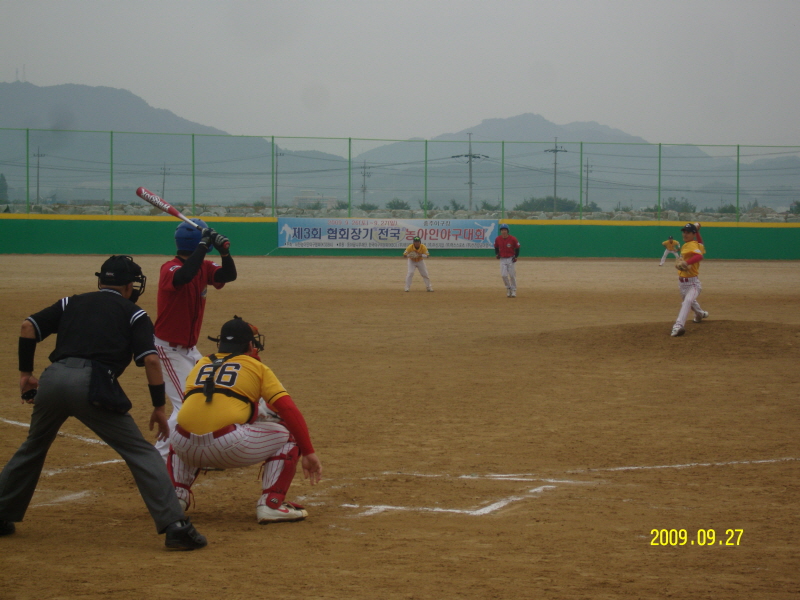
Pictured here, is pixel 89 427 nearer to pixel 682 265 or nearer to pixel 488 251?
pixel 682 265

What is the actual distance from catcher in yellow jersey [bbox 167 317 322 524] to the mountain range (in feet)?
131

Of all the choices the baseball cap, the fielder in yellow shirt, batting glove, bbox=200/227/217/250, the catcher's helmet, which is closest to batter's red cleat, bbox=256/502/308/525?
the baseball cap

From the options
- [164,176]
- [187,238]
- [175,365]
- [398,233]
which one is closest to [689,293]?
[187,238]

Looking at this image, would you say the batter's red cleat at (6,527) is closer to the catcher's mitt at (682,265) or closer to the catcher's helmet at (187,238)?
the catcher's helmet at (187,238)

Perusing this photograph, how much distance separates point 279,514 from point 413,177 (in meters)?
42.4

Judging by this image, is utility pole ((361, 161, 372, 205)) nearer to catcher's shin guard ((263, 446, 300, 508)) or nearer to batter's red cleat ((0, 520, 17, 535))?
catcher's shin guard ((263, 446, 300, 508))

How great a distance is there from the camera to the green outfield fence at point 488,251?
129 ft

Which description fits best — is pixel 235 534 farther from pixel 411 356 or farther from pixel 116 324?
pixel 411 356

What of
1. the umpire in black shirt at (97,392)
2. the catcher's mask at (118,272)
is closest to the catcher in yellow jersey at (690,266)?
the catcher's mask at (118,272)

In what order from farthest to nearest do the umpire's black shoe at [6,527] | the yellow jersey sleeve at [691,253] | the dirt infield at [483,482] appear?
1. the yellow jersey sleeve at [691,253]
2. the umpire's black shoe at [6,527]
3. the dirt infield at [483,482]

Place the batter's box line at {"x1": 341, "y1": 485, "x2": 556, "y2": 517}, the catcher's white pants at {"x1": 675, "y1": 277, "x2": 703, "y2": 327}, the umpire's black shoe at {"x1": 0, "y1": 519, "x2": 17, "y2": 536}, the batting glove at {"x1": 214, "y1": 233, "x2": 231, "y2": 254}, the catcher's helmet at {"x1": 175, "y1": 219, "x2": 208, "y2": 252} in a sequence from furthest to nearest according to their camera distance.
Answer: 1. the catcher's white pants at {"x1": 675, "y1": 277, "x2": 703, "y2": 327}
2. the catcher's helmet at {"x1": 175, "y1": 219, "x2": 208, "y2": 252}
3. the batting glove at {"x1": 214, "y1": 233, "x2": 231, "y2": 254}
4. the batter's box line at {"x1": 341, "y1": 485, "x2": 556, "y2": 517}
5. the umpire's black shoe at {"x1": 0, "y1": 519, "x2": 17, "y2": 536}

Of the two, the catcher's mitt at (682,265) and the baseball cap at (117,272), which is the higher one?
the baseball cap at (117,272)

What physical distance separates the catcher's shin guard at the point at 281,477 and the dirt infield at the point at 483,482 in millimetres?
179
